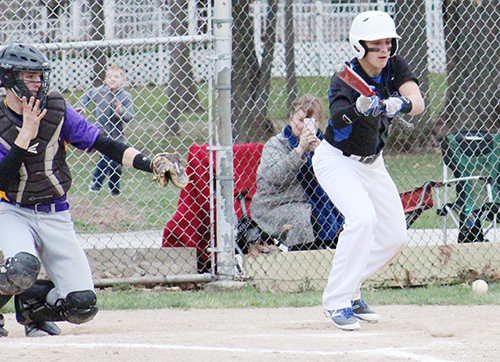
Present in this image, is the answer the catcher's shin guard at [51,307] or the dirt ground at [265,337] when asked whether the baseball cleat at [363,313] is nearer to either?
the dirt ground at [265,337]

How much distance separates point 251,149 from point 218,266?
1.19m

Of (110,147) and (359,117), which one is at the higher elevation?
(359,117)

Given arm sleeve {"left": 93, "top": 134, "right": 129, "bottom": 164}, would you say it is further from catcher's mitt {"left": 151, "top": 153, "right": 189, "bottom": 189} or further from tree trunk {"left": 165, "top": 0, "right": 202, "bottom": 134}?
tree trunk {"left": 165, "top": 0, "right": 202, "bottom": 134}

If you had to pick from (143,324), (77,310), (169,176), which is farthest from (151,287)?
(169,176)

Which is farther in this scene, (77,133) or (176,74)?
(176,74)

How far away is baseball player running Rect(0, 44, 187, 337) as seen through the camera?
4.37 metres

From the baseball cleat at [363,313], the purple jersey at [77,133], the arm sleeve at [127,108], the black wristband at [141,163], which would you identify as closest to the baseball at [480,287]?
the baseball cleat at [363,313]

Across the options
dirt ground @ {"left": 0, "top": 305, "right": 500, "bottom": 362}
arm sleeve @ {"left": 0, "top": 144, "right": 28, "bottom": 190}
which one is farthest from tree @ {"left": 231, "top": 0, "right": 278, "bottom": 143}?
arm sleeve @ {"left": 0, "top": 144, "right": 28, "bottom": 190}

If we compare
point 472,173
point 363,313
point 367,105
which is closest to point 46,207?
point 367,105

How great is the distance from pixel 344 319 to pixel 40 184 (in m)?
1.93

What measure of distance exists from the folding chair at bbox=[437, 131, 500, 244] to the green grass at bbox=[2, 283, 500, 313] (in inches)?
45.2

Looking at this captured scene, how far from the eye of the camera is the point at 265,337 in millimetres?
4344

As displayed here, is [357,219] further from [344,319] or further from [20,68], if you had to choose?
[20,68]

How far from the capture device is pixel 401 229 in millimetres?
4949
